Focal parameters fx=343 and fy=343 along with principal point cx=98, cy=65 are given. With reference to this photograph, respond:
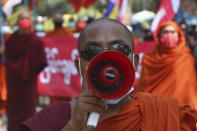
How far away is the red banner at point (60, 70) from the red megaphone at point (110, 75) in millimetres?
5062

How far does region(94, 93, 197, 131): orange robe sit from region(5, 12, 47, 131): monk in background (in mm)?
3506

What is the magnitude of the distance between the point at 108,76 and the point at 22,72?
3.86 metres

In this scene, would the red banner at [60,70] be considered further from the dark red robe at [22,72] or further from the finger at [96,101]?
the finger at [96,101]

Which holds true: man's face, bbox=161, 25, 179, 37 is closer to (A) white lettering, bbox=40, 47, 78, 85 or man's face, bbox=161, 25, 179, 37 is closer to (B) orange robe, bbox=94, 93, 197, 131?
(A) white lettering, bbox=40, 47, 78, 85

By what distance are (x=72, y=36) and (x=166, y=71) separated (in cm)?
262

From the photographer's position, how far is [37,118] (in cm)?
157

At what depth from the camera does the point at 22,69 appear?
4926 millimetres

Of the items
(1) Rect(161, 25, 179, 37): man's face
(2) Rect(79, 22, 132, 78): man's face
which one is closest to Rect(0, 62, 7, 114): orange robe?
(1) Rect(161, 25, 179, 37): man's face

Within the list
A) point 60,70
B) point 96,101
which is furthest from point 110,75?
point 60,70

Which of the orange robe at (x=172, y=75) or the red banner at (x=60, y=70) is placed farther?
the red banner at (x=60, y=70)

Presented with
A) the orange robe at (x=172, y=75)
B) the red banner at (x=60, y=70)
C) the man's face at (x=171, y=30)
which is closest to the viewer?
the orange robe at (x=172, y=75)

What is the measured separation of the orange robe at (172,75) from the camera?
4.15 m

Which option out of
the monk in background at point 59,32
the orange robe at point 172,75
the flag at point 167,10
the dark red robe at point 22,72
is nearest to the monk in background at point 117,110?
the orange robe at point 172,75

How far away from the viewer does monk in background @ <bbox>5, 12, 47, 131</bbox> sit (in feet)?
16.1
